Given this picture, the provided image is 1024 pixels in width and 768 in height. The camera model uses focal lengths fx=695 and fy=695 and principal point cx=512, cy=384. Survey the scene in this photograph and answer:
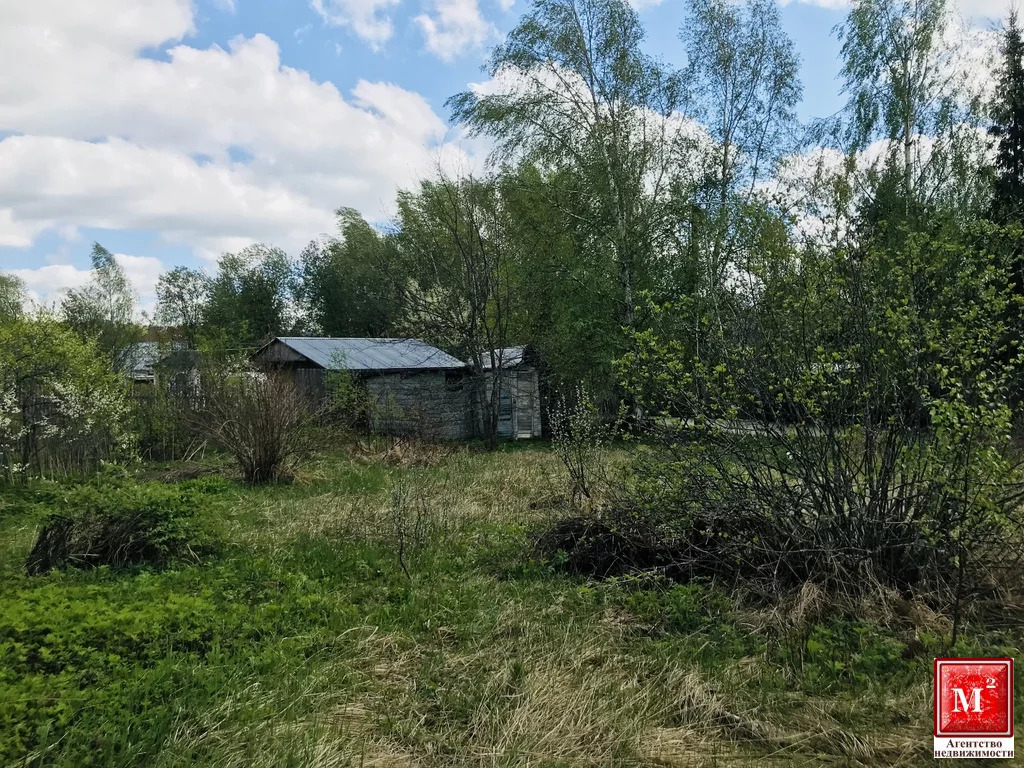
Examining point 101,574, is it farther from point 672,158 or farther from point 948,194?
point 948,194

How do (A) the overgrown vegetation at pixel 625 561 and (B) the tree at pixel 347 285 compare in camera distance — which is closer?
(A) the overgrown vegetation at pixel 625 561

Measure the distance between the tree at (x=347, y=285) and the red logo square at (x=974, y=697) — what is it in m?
25.4

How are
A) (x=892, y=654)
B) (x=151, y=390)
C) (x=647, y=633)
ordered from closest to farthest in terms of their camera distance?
(x=892, y=654), (x=647, y=633), (x=151, y=390)

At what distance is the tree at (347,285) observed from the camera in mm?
29734

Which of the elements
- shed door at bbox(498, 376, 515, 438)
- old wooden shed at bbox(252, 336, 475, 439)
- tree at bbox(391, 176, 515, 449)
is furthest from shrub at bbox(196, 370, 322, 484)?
shed door at bbox(498, 376, 515, 438)

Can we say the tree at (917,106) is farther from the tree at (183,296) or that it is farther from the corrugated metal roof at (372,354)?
the tree at (183,296)

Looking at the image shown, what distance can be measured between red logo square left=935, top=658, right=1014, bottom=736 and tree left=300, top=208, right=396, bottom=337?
25.4 meters

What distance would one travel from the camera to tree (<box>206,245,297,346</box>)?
34906mm

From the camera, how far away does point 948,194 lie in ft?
49.8

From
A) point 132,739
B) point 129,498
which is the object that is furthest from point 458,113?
point 132,739

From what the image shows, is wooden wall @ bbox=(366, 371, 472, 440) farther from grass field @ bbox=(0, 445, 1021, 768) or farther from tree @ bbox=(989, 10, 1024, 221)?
tree @ bbox=(989, 10, 1024, 221)

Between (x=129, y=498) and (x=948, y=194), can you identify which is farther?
(x=948, y=194)

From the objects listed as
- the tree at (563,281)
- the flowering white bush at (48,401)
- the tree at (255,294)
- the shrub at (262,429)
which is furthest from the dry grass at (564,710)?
the tree at (255,294)

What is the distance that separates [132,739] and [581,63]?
15565 mm
